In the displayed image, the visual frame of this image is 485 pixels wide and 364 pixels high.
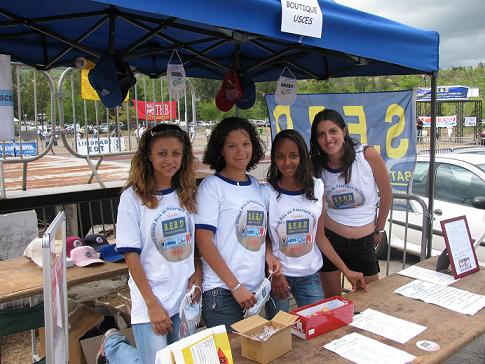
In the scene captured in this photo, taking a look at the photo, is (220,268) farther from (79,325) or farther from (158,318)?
(79,325)

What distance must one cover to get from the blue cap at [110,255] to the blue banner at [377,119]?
2.57 metres

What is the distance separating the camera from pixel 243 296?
2160mm

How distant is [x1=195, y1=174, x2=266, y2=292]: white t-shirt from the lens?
2.22 metres

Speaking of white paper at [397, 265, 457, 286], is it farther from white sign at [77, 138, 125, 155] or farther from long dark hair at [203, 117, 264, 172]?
white sign at [77, 138, 125, 155]

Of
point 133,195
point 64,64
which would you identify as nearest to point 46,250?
point 133,195

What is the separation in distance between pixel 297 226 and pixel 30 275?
1.62 meters

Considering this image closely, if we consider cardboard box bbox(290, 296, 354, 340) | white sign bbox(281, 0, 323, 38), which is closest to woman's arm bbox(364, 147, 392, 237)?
white sign bbox(281, 0, 323, 38)

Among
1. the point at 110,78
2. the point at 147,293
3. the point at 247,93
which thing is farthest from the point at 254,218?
the point at 247,93

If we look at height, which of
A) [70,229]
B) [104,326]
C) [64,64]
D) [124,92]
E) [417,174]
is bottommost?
[104,326]

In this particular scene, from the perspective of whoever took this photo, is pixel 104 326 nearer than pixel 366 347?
No

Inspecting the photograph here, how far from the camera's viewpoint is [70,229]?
4.50 m

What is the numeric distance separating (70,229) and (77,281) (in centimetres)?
204

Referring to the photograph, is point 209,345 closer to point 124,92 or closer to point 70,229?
point 124,92

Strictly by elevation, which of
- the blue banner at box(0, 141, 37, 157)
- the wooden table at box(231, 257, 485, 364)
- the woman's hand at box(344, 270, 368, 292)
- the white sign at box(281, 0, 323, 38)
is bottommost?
the wooden table at box(231, 257, 485, 364)
